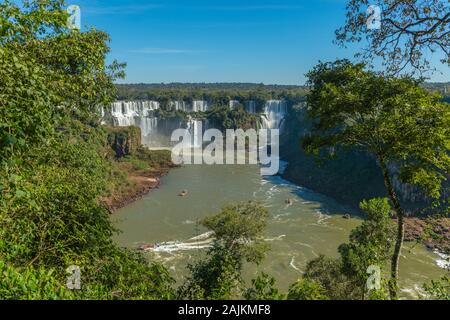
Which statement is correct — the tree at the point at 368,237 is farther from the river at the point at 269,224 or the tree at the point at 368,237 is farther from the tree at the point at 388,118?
the tree at the point at 388,118

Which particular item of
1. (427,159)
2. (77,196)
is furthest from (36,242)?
(427,159)

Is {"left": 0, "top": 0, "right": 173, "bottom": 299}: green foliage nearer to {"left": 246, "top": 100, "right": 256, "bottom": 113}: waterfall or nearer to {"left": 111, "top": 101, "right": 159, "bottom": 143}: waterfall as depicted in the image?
{"left": 111, "top": 101, "right": 159, "bottom": 143}: waterfall

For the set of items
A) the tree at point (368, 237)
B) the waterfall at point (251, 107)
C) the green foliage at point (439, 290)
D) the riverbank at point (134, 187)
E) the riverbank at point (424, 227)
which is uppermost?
the waterfall at point (251, 107)

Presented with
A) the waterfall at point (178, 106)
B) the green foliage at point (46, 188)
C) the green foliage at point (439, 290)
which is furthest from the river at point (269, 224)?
the waterfall at point (178, 106)

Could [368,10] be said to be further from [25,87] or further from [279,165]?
[279,165]

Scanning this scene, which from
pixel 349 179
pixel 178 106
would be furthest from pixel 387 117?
pixel 178 106

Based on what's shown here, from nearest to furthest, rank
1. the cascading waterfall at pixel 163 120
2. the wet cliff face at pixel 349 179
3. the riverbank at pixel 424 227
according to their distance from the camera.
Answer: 1. the riverbank at pixel 424 227
2. the wet cliff face at pixel 349 179
3. the cascading waterfall at pixel 163 120
